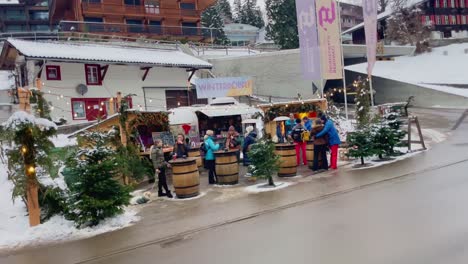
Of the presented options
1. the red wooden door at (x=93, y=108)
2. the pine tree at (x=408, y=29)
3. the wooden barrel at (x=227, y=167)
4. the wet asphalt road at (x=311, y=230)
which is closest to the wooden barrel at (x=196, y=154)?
the wooden barrel at (x=227, y=167)

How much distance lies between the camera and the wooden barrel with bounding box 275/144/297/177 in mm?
12102

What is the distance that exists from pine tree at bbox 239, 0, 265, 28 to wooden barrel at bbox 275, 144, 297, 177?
68.4 m

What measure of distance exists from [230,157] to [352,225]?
5.34m

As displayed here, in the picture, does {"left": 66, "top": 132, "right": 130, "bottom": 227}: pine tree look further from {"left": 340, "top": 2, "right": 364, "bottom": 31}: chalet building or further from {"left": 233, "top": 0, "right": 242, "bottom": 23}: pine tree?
{"left": 340, "top": 2, "right": 364, "bottom": 31}: chalet building

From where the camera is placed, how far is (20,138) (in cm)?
850

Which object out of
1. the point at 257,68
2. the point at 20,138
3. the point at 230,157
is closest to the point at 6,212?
the point at 20,138

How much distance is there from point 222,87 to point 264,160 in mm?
9058

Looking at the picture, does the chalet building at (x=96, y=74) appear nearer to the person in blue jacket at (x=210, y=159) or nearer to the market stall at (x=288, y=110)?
the market stall at (x=288, y=110)

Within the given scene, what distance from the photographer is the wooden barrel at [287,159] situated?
39.7 ft

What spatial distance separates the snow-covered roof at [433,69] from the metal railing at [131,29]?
14.7m

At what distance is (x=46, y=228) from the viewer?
337 inches

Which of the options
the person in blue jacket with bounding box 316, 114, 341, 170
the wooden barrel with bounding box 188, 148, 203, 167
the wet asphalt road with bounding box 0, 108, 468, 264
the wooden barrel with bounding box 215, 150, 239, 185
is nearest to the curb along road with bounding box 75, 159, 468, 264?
the wet asphalt road with bounding box 0, 108, 468, 264

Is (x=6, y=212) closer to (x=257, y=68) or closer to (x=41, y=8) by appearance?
(x=257, y=68)

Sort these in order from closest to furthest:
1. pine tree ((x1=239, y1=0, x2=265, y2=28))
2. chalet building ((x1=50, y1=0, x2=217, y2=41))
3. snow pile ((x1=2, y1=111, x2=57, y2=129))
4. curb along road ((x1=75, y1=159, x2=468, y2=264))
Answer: curb along road ((x1=75, y1=159, x2=468, y2=264)) → snow pile ((x1=2, y1=111, x2=57, y2=129)) → chalet building ((x1=50, y1=0, x2=217, y2=41)) → pine tree ((x1=239, y1=0, x2=265, y2=28))
